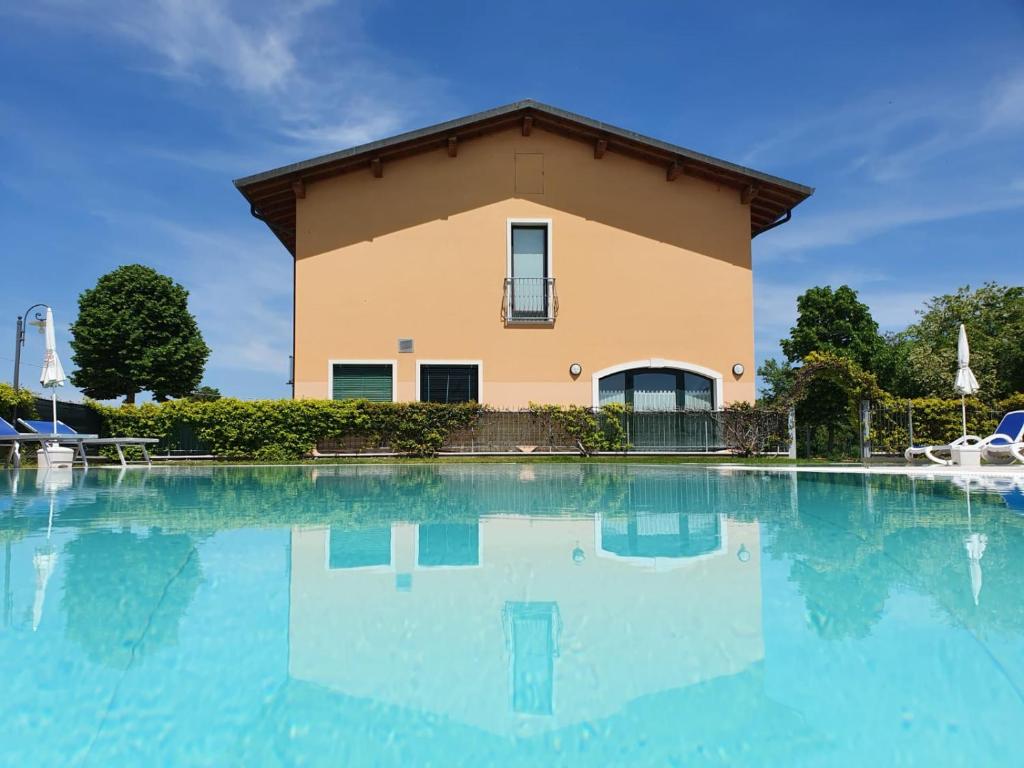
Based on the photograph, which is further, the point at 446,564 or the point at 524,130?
the point at 524,130

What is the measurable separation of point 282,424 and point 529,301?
7.14 metres

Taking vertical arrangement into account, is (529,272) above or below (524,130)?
below

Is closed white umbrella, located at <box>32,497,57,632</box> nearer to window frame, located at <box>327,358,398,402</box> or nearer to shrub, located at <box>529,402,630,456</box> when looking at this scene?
window frame, located at <box>327,358,398,402</box>

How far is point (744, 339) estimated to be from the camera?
2009 centimetres

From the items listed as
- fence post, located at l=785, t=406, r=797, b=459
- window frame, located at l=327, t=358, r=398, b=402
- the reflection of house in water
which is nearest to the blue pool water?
the reflection of house in water

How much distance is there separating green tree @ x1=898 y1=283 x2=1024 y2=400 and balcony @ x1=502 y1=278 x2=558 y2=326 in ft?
40.5

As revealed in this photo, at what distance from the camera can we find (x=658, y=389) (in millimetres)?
19859

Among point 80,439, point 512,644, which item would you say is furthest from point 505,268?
point 512,644

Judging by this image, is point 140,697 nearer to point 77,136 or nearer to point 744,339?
point 744,339

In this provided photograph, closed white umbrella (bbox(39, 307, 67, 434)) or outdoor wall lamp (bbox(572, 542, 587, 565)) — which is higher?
closed white umbrella (bbox(39, 307, 67, 434))

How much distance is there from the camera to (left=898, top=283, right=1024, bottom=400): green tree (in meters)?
22.5

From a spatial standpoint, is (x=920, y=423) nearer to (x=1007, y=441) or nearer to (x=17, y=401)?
(x=1007, y=441)

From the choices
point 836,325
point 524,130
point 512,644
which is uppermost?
point 524,130

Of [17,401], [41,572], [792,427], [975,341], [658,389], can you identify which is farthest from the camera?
[975,341]
